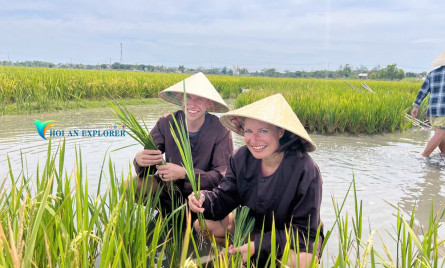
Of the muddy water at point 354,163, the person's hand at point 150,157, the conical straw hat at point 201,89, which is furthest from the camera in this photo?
the muddy water at point 354,163

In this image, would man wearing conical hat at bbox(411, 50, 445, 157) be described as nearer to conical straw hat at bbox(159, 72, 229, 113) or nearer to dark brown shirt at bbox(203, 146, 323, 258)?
conical straw hat at bbox(159, 72, 229, 113)

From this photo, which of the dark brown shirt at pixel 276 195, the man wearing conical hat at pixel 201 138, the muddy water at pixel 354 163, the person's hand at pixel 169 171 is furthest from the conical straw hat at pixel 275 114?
the muddy water at pixel 354 163

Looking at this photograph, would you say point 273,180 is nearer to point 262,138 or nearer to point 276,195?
point 276,195

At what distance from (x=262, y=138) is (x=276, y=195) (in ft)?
0.95

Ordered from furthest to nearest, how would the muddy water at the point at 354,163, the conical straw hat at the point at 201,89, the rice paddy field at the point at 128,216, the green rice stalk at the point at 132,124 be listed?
the muddy water at the point at 354,163, the conical straw hat at the point at 201,89, the green rice stalk at the point at 132,124, the rice paddy field at the point at 128,216

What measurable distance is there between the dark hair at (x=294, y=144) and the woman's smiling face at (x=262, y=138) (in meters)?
0.05

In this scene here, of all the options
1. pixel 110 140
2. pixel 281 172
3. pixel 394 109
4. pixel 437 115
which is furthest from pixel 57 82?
pixel 281 172

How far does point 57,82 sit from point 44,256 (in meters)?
8.88

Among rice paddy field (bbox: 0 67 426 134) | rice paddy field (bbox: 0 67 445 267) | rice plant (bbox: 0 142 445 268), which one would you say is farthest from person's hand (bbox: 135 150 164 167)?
rice paddy field (bbox: 0 67 426 134)

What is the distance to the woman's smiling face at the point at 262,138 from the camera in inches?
66.4

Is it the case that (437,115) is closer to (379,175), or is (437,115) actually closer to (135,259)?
(379,175)

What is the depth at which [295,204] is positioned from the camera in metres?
1.76

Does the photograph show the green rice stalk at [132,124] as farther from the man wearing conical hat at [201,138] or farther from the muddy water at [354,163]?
the muddy water at [354,163]

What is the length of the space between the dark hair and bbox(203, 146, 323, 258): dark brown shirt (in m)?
0.02
